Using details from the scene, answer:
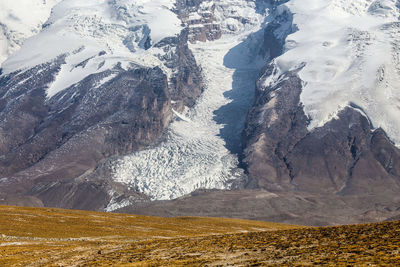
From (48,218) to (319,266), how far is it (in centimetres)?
8276

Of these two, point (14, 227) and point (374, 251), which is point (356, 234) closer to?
point (374, 251)

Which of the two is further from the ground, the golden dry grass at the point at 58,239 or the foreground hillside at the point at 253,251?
the foreground hillside at the point at 253,251

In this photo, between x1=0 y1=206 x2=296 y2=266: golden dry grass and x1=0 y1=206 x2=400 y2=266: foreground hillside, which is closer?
x1=0 y1=206 x2=400 y2=266: foreground hillside

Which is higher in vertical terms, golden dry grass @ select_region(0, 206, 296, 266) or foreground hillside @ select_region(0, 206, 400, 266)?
foreground hillside @ select_region(0, 206, 400, 266)

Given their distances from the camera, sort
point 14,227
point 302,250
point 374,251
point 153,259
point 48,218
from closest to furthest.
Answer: point 374,251
point 302,250
point 153,259
point 14,227
point 48,218

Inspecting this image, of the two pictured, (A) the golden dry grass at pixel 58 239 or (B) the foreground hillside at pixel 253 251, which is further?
(A) the golden dry grass at pixel 58 239

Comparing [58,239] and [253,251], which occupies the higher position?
[253,251]

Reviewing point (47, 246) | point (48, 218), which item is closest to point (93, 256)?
point (47, 246)

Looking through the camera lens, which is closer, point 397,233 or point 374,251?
point 374,251

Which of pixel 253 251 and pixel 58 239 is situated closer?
pixel 253 251

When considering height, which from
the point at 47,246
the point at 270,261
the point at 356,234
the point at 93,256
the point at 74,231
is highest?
the point at 270,261

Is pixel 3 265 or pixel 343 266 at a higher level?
pixel 343 266

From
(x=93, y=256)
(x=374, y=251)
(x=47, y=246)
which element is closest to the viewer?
(x=374, y=251)

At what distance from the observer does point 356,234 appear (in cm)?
4981
